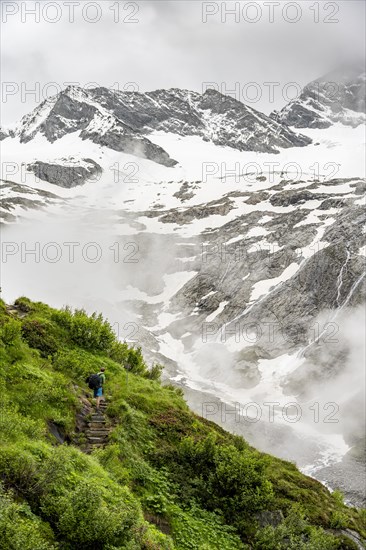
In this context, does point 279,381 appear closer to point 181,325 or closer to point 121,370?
point 181,325

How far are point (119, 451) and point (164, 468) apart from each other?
1972 mm

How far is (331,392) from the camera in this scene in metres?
99.9

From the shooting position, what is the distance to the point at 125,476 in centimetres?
1264

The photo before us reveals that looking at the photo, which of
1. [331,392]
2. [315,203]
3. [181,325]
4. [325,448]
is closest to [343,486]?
[325,448]

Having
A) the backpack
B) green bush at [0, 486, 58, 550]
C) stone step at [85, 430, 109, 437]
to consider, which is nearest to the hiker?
the backpack

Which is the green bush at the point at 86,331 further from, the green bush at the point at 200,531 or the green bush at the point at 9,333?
the green bush at the point at 200,531

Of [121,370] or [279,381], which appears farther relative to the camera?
[279,381]

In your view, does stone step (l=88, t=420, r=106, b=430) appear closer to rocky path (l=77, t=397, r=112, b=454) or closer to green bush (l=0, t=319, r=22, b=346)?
rocky path (l=77, t=397, r=112, b=454)

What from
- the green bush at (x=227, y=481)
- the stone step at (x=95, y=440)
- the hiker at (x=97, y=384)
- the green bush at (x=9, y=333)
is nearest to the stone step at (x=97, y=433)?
the stone step at (x=95, y=440)

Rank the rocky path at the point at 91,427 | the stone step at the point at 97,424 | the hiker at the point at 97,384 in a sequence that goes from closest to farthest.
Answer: the rocky path at the point at 91,427, the stone step at the point at 97,424, the hiker at the point at 97,384

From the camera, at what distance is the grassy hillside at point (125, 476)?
28.5ft

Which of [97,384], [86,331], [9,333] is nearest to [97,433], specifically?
[97,384]

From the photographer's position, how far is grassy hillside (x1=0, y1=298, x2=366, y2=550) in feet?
28.5

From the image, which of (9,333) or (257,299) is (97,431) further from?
(257,299)
